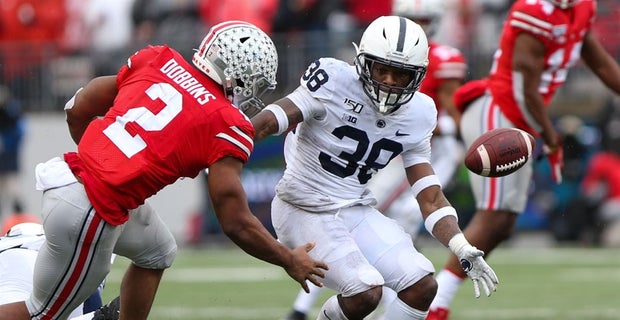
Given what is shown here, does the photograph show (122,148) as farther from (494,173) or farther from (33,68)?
(33,68)

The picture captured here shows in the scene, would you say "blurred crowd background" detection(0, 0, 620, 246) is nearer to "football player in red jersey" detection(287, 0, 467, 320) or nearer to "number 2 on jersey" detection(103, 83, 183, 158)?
"football player in red jersey" detection(287, 0, 467, 320)

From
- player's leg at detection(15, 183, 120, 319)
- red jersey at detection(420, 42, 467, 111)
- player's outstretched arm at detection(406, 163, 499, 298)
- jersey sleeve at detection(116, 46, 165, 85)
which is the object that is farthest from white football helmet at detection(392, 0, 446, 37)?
player's leg at detection(15, 183, 120, 319)

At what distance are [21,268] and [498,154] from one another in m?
2.25

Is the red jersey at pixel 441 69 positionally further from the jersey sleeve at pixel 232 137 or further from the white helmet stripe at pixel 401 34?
the jersey sleeve at pixel 232 137

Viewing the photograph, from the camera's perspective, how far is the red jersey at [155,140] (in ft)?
17.2

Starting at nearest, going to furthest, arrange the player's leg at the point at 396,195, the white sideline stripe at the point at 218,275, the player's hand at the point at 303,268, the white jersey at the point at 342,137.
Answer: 1. the player's hand at the point at 303,268
2. the white jersey at the point at 342,137
3. the player's leg at the point at 396,195
4. the white sideline stripe at the point at 218,275

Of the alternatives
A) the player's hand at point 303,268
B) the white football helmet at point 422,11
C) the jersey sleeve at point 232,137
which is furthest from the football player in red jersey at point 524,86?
the jersey sleeve at point 232,137

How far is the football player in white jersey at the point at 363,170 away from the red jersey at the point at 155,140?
402mm

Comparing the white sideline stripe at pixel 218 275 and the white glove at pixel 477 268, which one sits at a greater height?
the white glove at pixel 477 268

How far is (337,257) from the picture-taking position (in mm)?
5773

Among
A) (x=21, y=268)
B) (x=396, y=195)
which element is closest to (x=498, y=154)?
(x=21, y=268)

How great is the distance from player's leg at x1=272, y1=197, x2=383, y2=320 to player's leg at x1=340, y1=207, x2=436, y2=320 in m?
0.09

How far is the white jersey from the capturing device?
5926 mm

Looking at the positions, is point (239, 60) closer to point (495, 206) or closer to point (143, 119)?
point (143, 119)
